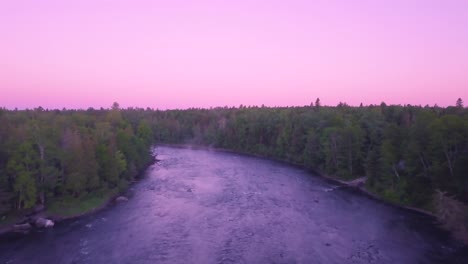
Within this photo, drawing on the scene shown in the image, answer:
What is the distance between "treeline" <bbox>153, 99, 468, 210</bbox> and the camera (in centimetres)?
→ 3747

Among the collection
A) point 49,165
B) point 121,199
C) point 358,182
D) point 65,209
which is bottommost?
point 121,199

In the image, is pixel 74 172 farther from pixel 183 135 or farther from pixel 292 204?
pixel 183 135

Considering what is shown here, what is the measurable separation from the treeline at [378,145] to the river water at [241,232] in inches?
164

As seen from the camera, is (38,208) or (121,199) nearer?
(38,208)

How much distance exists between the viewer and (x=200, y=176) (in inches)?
2242

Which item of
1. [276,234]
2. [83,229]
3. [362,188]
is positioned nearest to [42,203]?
[83,229]

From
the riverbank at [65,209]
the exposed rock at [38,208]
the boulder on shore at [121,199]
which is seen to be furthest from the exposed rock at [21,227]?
the boulder on shore at [121,199]

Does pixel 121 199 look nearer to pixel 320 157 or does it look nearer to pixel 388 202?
pixel 388 202

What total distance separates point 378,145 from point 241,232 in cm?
3370

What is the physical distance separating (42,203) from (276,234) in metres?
22.6

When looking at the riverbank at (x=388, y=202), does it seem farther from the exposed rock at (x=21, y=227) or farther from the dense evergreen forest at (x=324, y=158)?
the exposed rock at (x=21, y=227)

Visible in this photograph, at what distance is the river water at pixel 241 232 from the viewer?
87.4ft

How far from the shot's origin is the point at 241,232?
31406 millimetres

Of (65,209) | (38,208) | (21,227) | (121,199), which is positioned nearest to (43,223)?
(21,227)
